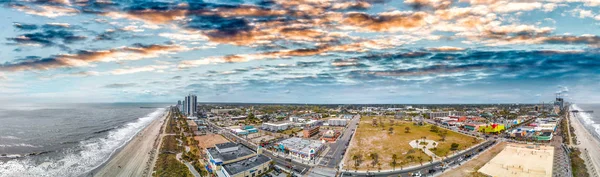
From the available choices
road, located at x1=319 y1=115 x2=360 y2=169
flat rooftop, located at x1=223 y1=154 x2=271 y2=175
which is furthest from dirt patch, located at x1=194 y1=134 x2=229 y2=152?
road, located at x1=319 y1=115 x2=360 y2=169

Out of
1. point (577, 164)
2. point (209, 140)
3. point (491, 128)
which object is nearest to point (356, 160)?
point (577, 164)

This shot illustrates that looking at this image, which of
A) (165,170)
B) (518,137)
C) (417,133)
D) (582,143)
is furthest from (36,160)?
(582,143)

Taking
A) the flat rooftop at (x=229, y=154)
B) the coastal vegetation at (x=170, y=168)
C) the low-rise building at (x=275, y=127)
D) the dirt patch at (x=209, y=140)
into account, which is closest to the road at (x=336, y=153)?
the flat rooftop at (x=229, y=154)

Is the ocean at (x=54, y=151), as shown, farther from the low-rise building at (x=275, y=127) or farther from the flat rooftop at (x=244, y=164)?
the low-rise building at (x=275, y=127)

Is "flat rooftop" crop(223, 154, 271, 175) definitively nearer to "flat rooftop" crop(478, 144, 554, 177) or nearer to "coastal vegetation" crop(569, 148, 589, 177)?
"flat rooftop" crop(478, 144, 554, 177)

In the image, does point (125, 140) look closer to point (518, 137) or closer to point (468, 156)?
point (468, 156)

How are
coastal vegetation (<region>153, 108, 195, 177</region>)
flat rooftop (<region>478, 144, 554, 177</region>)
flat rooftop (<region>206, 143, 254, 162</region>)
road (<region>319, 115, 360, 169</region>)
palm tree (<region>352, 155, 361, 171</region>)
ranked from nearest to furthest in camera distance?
flat rooftop (<region>478, 144, 554, 177</region>)
coastal vegetation (<region>153, 108, 195, 177</region>)
flat rooftop (<region>206, 143, 254, 162</region>)
palm tree (<region>352, 155, 361, 171</region>)
road (<region>319, 115, 360, 169</region>)
